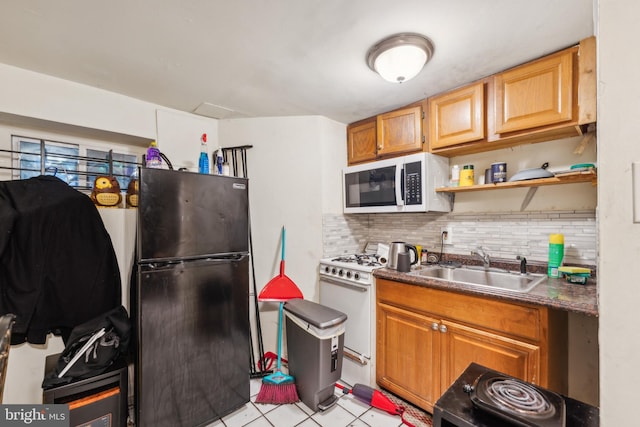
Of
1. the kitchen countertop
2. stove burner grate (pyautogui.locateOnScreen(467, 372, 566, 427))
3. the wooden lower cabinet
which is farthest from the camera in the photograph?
the wooden lower cabinet

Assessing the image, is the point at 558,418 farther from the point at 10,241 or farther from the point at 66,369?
the point at 10,241

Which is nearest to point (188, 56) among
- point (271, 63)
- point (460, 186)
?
point (271, 63)

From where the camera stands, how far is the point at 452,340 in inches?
63.2

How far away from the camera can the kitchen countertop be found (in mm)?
1195

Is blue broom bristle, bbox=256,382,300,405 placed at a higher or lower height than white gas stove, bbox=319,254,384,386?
lower

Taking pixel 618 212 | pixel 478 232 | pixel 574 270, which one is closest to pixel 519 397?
pixel 618 212

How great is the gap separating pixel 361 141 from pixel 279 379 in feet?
6.97

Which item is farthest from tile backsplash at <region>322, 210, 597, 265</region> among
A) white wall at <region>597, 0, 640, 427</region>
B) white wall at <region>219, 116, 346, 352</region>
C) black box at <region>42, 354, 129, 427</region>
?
black box at <region>42, 354, 129, 427</region>

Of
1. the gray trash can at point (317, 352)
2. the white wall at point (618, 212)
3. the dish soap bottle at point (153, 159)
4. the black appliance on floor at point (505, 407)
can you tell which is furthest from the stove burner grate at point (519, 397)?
the dish soap bottle at point (153, 159)

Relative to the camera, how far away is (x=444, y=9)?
122cm

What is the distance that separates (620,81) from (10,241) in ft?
8.29

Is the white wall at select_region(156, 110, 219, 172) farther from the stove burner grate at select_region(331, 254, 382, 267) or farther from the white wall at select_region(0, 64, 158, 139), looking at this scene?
the stove burner grate at select_region(331, 254, 382, 267)

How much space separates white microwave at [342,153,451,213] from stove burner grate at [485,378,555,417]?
138 centimetres

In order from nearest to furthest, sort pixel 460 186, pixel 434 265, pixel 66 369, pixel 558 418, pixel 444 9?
pixel 558 418 → pixel 444 9 → pixel 66 369 → pixel 460 186 → pixel 434 265
